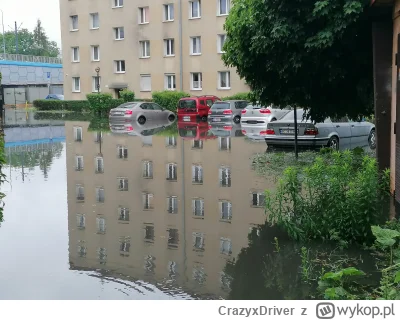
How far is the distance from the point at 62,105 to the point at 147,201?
44586 mm

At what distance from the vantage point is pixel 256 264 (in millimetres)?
7125

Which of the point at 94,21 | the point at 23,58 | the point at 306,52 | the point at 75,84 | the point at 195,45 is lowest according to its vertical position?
the point at 306,52

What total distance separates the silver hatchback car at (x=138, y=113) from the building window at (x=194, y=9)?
11.1m

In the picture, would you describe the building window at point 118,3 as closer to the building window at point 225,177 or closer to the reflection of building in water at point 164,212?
the reflection of building in water at point 164,212

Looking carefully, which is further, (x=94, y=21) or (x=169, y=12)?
(x=94, y=21)

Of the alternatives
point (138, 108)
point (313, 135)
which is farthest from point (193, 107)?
point (313, 135)

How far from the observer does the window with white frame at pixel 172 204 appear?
34.7 ft

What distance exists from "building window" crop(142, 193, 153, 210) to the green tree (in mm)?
3603

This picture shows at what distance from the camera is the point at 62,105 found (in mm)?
54125

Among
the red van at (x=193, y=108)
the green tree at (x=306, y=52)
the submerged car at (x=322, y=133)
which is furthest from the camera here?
the red van at (x=193, y=108)

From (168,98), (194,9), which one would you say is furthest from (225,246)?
(194,9)

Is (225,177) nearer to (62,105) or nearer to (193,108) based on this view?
(193,108)

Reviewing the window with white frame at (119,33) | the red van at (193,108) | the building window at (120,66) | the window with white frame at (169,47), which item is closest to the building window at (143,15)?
the window with white frame at (119,33)

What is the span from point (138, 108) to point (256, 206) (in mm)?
27359
